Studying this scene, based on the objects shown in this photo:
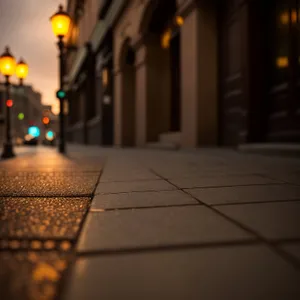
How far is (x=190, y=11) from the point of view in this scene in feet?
21.1

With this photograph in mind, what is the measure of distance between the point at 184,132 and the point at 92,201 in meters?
5.40

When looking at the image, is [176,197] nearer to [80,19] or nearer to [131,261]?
[131,261]

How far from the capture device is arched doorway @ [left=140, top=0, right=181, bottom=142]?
881 centimetres

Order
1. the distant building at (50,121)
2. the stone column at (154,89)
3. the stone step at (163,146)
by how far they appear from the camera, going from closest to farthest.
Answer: the stone step at (163,146) < the stone column at (154,89) < the distant building at (50,121)

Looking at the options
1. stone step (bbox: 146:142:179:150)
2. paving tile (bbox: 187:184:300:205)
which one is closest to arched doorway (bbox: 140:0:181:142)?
stone step (bbox: 146:142:179:150)

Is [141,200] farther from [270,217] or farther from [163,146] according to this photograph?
[163,146]

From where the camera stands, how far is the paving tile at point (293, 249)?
2.64ft

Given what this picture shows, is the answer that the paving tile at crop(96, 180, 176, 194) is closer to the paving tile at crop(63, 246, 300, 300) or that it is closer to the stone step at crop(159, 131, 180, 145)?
the paving tile at crop(63, 246, 300, 300)

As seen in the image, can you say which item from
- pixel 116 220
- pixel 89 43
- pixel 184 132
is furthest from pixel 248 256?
pixel 89 43

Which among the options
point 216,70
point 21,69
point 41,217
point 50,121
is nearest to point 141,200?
point 41,217

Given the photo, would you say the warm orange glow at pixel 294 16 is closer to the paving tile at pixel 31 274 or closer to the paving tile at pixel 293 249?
the paving tile at pixel 293 249

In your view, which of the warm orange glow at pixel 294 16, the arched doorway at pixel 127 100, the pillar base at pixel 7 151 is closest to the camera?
the warm orange glow at pixel 294 16

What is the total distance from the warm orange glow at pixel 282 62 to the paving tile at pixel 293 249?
495cm

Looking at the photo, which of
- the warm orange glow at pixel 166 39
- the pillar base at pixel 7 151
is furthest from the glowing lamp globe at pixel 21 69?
the warm orange glow at pixel 166 39
